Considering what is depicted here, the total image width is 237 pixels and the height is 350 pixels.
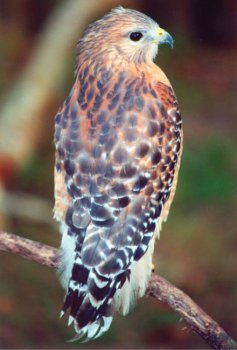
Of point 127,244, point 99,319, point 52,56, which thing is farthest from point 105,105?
point 52,56

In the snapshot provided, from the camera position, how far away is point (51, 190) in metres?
9.41

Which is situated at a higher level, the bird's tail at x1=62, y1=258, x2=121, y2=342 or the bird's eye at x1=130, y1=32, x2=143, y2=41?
the bird's eye at x1=130, y1=32, x2=143, y2=41

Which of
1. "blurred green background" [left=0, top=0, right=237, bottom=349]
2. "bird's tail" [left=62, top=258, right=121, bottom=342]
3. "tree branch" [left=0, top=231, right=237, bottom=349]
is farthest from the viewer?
"blurred green background" [left=0, top=0, right=237, bottom=349]

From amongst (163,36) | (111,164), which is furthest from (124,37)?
(111,164)

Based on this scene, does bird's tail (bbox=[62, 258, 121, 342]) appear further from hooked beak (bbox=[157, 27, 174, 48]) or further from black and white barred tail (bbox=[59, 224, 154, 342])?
hooked beak (bbox=[157, 27, 174, 48])

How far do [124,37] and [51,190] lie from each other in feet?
17.4

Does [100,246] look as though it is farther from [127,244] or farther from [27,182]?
[27,182]

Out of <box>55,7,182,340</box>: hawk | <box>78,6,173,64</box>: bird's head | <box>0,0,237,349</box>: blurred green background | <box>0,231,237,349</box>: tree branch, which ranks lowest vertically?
<box>0,0,237,349</box>: blurred green background

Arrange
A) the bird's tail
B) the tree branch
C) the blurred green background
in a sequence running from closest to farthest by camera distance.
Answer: the bird's tail, the tree branch, the blurred green background

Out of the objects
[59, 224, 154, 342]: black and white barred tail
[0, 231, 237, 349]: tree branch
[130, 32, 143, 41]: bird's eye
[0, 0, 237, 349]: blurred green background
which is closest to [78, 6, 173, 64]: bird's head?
[130, 32, 143, 41]: bird's eye

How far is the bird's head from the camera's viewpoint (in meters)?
4.14

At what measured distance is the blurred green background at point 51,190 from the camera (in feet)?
25.5

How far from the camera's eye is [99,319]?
416cm

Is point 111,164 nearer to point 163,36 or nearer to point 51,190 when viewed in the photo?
point 163,36
